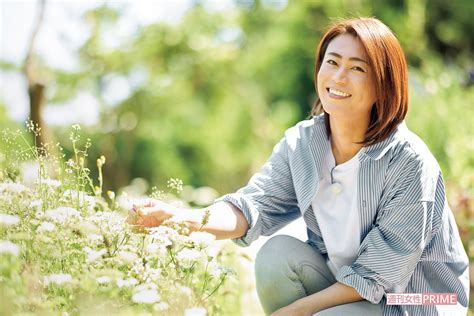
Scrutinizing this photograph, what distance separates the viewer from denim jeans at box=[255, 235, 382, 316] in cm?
218

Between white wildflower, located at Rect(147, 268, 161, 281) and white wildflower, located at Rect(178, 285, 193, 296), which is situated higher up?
white wildflower, located at Rect(147, 268, 161, 281)

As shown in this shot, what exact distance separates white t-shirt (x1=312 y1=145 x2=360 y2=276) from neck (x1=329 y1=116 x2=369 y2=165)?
1.2 inches

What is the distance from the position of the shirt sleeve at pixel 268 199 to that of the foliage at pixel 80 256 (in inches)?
8.8

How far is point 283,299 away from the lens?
218cm


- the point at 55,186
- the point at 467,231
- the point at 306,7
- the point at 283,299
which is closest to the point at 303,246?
the point at 283,299

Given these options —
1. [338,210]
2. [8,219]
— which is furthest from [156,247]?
[338,210]

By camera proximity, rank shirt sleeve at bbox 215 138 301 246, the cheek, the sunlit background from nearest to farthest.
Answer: the cheek
shirt sleeve at bbox 215 138 301 246
the sunlit background

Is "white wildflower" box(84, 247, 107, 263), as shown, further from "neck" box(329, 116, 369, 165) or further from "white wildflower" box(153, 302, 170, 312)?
"neck" box(329, 116, 369, 165)

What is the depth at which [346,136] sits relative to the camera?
2182 millimetres

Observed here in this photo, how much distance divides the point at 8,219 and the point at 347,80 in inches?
40.0

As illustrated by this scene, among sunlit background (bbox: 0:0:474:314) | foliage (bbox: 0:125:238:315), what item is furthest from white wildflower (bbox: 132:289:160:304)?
sunlit background (bbox: 0:0:474:314)

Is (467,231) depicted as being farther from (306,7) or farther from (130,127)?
(306,7)

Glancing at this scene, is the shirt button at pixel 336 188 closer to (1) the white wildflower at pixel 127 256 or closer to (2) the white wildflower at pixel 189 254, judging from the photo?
(2) the white wildflower at pixel 189 254

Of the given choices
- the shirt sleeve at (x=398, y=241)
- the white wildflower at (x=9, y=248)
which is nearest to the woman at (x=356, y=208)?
the shirt sleeve at (x=398, y=241)
